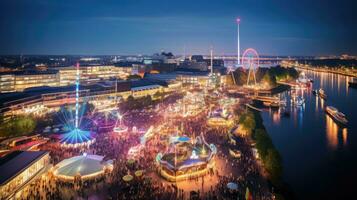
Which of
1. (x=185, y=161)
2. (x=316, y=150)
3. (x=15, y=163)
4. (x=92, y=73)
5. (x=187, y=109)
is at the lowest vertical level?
(x=316, y=150)

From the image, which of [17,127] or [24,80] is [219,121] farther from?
[24,80]

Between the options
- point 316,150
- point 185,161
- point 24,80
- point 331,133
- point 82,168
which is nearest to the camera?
point 82,168

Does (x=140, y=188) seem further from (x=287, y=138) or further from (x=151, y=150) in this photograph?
(x=287, y=138)

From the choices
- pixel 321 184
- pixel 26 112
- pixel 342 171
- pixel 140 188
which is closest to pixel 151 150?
pixel 140 188

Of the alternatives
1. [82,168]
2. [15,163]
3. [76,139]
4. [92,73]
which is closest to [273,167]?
[82,168]

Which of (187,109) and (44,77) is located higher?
(44,77)

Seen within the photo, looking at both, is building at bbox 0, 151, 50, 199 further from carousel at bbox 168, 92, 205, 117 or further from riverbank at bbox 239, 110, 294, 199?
carousel at bbox 168, 92, 205, 117

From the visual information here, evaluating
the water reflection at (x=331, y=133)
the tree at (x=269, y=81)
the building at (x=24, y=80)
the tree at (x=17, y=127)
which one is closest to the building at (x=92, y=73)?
the building at (x=24, y=80)

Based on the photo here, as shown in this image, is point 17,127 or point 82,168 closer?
point 82,168
